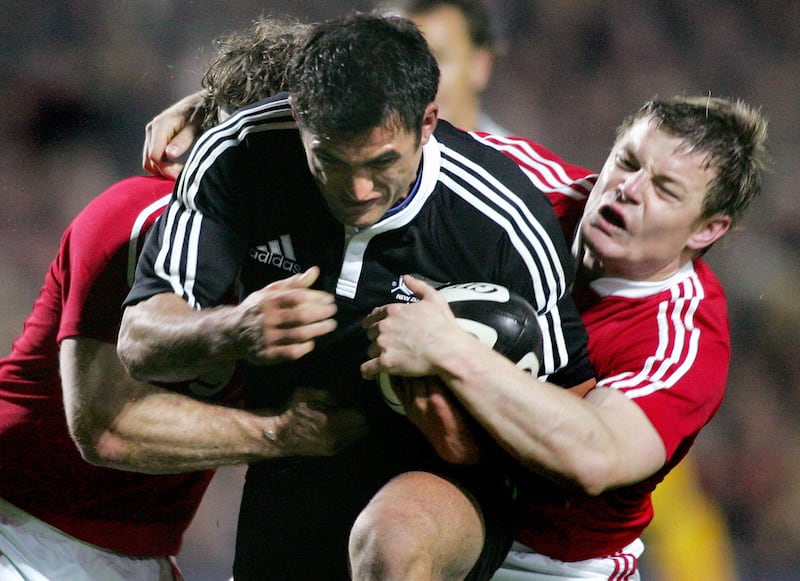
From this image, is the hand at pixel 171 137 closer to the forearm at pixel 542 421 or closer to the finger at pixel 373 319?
the finger at pixel 373 319

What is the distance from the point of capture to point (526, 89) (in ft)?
14.3

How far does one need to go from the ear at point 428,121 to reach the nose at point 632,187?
0.49 metres

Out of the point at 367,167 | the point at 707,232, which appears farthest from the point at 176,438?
the point at 707,232

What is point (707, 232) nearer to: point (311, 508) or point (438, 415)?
point (438, 415)

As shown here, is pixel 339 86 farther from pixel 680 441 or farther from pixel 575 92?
pixel 575 92

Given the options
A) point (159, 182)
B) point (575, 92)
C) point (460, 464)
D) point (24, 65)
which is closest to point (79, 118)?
point (24, 65)

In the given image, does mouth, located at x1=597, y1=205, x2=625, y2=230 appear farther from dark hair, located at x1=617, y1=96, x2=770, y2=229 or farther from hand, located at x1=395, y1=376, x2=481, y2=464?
hand, located at x1=395, y1=376, x2=481, y2=464

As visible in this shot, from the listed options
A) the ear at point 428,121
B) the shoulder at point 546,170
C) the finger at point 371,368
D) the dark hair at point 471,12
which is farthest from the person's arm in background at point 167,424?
the dark hair at point 471,12

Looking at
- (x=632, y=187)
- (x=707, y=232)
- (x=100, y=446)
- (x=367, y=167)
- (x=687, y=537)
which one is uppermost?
(x=367, y=167)

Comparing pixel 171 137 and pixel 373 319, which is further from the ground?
pixel 171 137

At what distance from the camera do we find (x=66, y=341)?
1911 millimetres

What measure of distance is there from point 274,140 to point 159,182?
344 millimetres

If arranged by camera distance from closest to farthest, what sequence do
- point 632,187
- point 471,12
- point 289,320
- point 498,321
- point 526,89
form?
point 289,320 → point 498,321 → point 632,187 → point 471,12 → point 526,89

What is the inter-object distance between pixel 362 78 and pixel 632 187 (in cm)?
66
